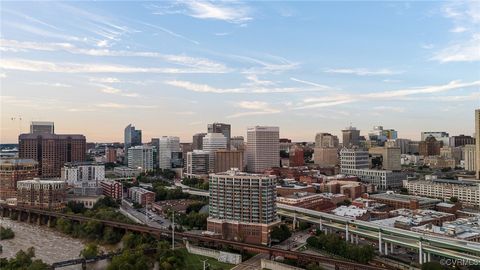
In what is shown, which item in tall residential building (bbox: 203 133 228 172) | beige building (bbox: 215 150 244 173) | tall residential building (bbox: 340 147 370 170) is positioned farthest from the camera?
tall residential building (bbox: 203 133 228 172)

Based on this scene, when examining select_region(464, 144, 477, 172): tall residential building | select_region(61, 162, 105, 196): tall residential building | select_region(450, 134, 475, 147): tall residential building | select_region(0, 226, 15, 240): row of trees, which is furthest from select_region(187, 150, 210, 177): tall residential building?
select_region(450, 134, 475, 147): tall residential building

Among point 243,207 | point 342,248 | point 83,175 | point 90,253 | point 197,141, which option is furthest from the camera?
point 197,141

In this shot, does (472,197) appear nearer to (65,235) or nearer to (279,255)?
(279,255)

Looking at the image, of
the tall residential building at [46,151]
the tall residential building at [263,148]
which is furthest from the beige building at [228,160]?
the tall residential building at [46,151]

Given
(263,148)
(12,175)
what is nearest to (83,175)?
(12,175)

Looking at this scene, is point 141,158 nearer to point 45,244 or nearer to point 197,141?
point 197,141

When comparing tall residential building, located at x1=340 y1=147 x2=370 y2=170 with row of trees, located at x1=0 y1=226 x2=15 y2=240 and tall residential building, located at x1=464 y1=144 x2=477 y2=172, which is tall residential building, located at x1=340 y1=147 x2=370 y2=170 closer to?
tall residential building, located at x1=464 y1=144 x2=477 y2=172
